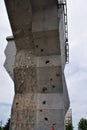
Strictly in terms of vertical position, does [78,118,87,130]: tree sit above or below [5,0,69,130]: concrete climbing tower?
below

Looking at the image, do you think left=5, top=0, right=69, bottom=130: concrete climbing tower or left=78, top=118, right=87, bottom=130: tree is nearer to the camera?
left=5, top=0, right=69, bottom=130: concrete climbing tower

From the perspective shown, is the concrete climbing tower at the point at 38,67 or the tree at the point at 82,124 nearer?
the concrete climbing tower at the point at 38,67

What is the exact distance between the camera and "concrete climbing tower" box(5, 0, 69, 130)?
10125 millimetres

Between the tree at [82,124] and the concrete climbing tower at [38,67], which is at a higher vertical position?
the concrete climbing tower at [38,67]

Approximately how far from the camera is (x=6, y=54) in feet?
43.4

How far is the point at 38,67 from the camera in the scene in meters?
10.7

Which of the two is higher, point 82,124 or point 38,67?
point 38,67

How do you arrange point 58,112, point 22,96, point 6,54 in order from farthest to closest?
point 6,54, point 22,96, point 58,112

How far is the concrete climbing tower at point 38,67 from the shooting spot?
33.2 feet

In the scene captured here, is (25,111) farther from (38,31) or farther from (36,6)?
(36,6)

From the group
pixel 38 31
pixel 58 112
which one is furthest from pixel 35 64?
pixel 58 112

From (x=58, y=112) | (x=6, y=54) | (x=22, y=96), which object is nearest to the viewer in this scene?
(x=58, y=112)

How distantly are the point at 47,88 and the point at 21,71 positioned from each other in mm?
1431

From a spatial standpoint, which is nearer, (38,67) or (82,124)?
(38,67)
